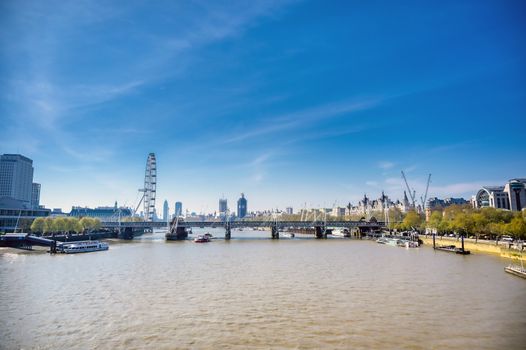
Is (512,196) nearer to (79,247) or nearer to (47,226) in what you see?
(79,247)

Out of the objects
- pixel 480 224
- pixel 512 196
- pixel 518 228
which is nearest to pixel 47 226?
pixel 480 224

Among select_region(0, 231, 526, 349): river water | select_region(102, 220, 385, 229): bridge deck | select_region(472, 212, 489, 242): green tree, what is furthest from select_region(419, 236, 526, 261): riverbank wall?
select_region(102, 220, 385, 229): bridge deck

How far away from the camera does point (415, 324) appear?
83.4 feet

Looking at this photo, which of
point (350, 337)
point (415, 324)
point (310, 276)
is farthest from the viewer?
point (310, 276)

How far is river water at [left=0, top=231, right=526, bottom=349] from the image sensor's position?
885 inches

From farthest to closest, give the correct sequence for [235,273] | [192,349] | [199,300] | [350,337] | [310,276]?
[235,273]
[310,276]
[199,300]
[350,337]
[192,349]

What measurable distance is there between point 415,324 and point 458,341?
12.0ft

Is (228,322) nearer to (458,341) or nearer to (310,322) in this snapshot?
(310,322)

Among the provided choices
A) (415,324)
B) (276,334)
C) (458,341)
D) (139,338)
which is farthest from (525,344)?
(139,338)

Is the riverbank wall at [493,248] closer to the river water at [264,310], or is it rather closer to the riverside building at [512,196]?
the river water at [264,310]

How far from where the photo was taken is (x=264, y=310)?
96.6ft

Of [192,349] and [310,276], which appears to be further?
[310,276]

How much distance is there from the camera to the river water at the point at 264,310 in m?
22.5

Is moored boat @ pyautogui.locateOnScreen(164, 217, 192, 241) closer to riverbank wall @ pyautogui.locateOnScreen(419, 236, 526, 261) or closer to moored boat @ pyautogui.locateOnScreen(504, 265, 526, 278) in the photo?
riverbank wall @ pyautogui.locateOnScreen(419, 236, 526, 261)
